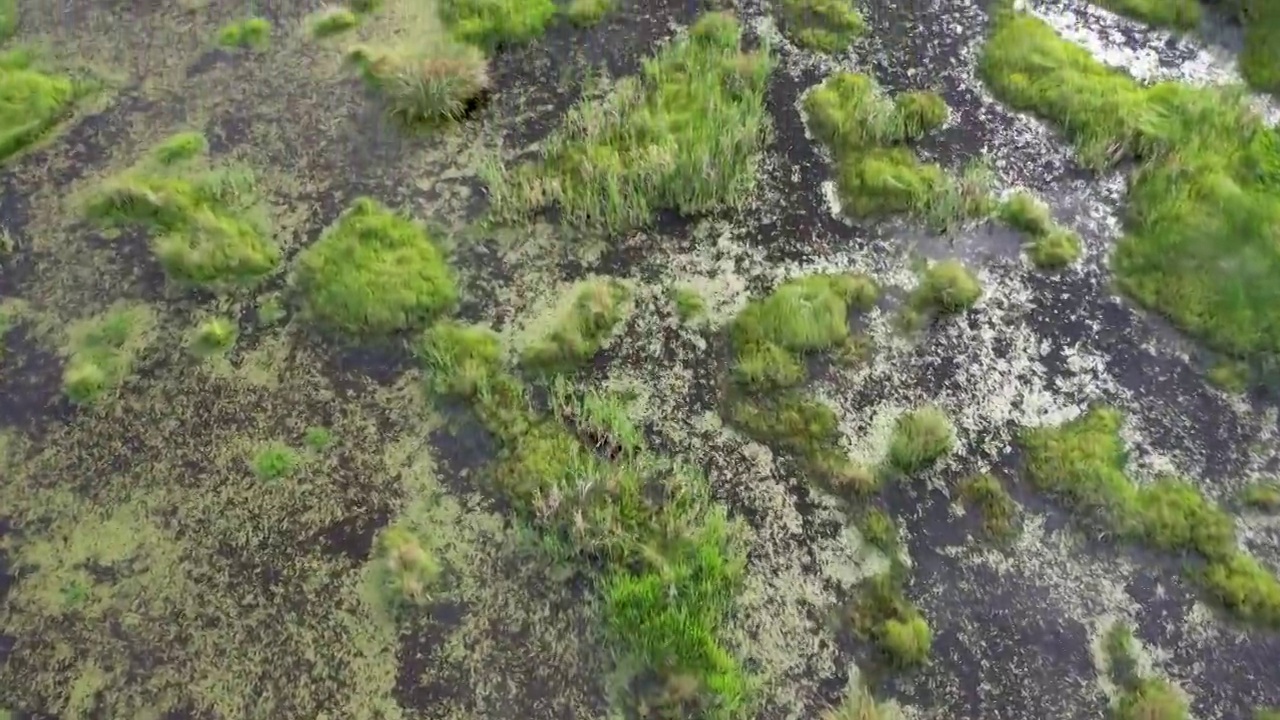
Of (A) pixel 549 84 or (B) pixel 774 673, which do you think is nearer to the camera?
(B) pixel 774 673

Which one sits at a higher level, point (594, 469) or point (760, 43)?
point (760, 43)

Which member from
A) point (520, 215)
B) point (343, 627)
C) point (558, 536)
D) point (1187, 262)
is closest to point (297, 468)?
point (343, 627)

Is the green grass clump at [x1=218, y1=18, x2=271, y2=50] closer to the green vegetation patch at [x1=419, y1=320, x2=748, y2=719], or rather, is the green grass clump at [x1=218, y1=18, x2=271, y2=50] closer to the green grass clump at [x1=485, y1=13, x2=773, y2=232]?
the green grass clump at [x1=485, y1=13, x2=773, y2=232]

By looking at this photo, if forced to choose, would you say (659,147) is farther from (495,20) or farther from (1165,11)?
(1165,11)

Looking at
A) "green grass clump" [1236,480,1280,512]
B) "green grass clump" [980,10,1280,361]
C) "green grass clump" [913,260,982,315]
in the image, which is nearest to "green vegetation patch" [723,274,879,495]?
"green grass clump" [913,260,982,315]

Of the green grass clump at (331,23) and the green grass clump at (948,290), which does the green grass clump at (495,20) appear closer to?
the green grass clump at (331,23)

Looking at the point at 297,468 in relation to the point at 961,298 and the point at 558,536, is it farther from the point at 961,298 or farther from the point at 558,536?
the point at 961,298
